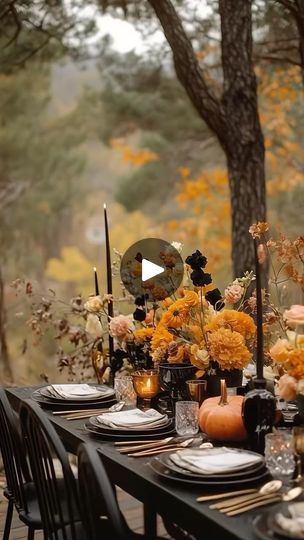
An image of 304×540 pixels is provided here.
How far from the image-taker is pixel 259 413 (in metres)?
1.81

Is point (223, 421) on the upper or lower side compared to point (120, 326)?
lower

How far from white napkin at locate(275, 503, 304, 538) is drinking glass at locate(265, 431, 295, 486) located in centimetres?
22

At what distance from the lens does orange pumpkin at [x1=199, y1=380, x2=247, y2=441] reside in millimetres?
1892

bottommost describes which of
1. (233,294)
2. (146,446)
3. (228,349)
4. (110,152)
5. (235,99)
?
(146,446)

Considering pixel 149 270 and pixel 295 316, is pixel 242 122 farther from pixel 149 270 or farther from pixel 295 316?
pixel 295 316

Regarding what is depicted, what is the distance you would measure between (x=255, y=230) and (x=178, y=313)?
321 millimetres

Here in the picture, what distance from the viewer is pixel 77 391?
2.52 m

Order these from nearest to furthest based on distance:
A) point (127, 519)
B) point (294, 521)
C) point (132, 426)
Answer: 1. point (294, 521)
2. point (132, 426)
3. point (127, 519)

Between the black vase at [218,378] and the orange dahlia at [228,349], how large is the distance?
0.06 metres

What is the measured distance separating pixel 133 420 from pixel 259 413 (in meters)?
0.39

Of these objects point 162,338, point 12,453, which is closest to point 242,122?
point 162,338

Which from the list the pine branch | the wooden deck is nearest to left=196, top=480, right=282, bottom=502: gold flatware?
the wooden deck

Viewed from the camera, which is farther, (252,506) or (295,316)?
(295,316)

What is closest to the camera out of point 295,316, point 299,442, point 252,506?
point 252,506
